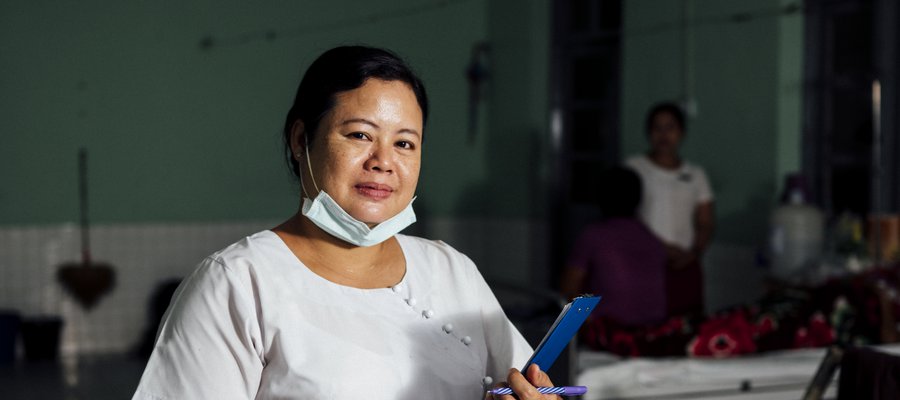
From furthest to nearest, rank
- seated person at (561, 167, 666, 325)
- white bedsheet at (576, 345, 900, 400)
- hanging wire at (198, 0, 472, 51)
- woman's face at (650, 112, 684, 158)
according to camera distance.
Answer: hanging wire at (198, 0, 472, 51) → woman's face at (650, 112, 684, 158) → seated person at (561, 167, 666, 325) → white bedsheet at (576, 345, 900, 400)

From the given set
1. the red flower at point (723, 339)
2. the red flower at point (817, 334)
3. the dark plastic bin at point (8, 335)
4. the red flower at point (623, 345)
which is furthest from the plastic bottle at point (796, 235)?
the dark plastic bin at point (8, 335)

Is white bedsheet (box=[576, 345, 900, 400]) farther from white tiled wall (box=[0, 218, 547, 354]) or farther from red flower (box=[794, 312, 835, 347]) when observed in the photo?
white tiled wall (box=[0, 218, 547, 354])

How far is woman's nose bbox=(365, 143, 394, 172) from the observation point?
5.13 feet

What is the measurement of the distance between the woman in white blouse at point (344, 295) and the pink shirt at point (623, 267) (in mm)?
1945

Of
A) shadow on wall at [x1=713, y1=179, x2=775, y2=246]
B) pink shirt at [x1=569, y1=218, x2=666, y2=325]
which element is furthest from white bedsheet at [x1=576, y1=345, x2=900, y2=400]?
shadow on wall at [x1=713, y1=179, x2=775, y2=246]

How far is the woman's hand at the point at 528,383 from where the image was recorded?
1427mm

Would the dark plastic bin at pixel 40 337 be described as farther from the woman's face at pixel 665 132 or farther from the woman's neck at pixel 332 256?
the woman's neck at pixel 332 256

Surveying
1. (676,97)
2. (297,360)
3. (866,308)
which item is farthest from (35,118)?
(297,360)

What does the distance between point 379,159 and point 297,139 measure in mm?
166

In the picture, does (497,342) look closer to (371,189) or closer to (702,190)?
(371,189)

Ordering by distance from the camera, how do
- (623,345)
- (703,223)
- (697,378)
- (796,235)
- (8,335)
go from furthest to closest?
1. (8,335)
2. (703,223)
3. (796,235)
4. (623,345)
5. (697,378)

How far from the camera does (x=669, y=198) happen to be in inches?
186

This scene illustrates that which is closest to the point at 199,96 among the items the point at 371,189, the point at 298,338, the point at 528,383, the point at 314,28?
the point at 314,28

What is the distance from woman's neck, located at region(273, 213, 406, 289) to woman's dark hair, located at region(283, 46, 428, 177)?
15 centimetres
